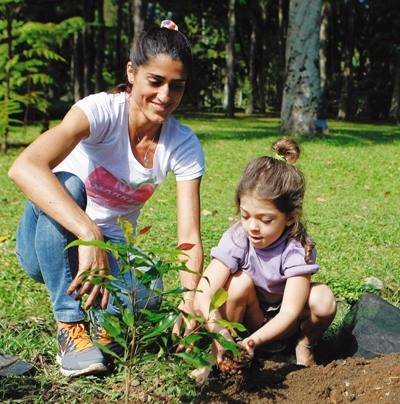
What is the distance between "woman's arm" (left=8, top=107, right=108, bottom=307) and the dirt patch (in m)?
0.58

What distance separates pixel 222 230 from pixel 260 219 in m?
2.64

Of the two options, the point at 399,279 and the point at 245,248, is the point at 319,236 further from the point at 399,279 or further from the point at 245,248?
the point at 245,248

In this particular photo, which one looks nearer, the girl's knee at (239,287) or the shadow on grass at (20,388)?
the shadow on grass at (20,388)

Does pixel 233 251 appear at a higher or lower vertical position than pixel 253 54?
lower

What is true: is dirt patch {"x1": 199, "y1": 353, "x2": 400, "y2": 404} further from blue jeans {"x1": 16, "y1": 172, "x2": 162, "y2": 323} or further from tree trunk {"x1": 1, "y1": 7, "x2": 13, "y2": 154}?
tree trunk {"x1": 1, "y1": 7, "x2": 13, "y2": 154}

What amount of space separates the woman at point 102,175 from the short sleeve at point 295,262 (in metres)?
0.35

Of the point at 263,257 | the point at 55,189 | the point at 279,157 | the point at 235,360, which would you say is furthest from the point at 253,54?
the point at 235,360

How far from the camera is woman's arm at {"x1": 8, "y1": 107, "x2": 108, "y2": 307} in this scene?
237cm

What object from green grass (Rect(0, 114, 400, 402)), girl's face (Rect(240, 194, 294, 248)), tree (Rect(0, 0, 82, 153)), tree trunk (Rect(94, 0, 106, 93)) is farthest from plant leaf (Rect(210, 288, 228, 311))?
tree trunk (Rect(94, 0, 106, 93))

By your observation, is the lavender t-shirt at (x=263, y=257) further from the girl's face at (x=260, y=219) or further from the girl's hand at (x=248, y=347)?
the girl's hand at (x=248, y=347)

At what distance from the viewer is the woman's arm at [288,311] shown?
259cm

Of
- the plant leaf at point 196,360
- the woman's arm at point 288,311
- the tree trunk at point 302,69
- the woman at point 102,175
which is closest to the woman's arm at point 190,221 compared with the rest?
the woman at point 102,175

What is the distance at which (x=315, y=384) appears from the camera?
2.35 meters

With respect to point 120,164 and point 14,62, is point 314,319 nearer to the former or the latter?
point 120,164
